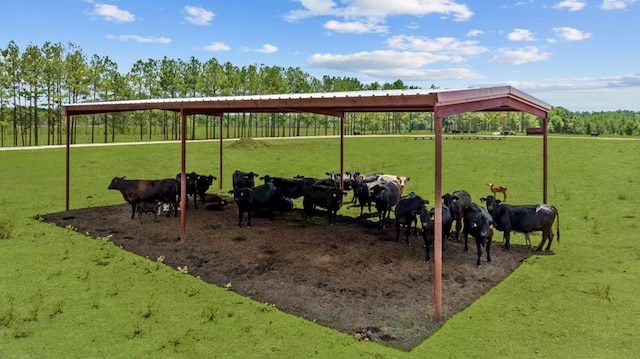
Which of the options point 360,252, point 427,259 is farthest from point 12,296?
point 427,259

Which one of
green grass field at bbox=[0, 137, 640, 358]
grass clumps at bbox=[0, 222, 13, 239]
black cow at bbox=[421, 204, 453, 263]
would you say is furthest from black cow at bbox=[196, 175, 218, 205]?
black cow at bbox=[421, 204, 453, 263]

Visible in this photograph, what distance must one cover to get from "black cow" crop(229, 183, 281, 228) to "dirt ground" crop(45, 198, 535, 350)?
0.51 meters

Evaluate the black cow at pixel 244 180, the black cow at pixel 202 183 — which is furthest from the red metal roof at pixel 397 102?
the black cow at pixel 244 180

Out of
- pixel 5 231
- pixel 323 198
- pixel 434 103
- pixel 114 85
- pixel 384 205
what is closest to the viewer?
pixel 434 103

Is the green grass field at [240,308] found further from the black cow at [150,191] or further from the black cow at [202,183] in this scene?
the black cow at [202,183]

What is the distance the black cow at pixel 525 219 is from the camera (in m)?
11.1

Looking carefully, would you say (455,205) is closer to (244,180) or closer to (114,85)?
(244,180)

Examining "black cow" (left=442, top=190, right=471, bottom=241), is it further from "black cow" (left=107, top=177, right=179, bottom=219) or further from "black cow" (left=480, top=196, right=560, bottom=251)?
"black cow" (left=107, top=177, right=179, bottom=219)

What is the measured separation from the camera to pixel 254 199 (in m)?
13.6

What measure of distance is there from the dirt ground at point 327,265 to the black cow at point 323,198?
1.44 ft

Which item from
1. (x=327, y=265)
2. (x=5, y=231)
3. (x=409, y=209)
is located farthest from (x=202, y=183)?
(x=409, y=209)

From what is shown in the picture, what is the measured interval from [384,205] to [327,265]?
168 inches

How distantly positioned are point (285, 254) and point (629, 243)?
9745 millimetres

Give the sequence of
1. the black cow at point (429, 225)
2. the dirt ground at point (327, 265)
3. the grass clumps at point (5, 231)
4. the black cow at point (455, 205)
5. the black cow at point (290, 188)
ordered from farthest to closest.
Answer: the black cow at point (290, 188)
the grass clumps at point (5, 231)
the black cow at point (455, 205)
the black cow at point (429, 225)
the dirt ground at point (327, 265)
